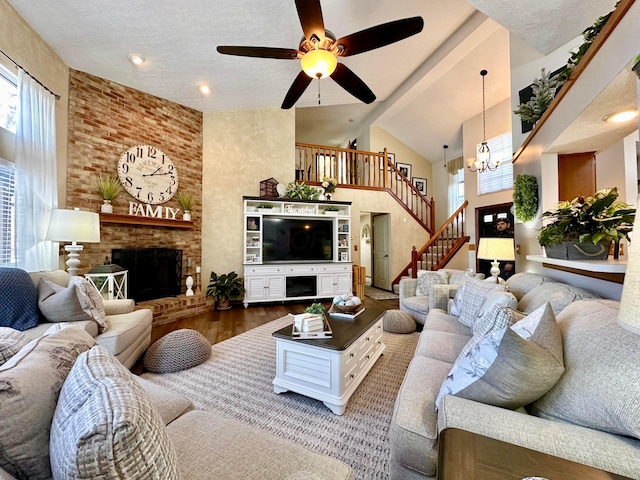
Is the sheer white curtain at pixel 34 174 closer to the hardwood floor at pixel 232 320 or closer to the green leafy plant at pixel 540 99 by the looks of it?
the hardwood floor at pixel 232 320

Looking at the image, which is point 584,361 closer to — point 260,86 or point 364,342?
point 364,342

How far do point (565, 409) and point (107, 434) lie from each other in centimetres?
138

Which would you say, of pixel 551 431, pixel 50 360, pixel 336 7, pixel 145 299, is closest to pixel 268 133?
pixel 336 7

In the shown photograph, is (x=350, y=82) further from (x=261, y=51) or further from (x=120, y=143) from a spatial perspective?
(x=120, y=143)

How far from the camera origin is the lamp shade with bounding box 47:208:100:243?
2.61 metres

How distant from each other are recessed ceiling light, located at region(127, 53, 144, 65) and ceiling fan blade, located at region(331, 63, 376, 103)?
2489 millimetres

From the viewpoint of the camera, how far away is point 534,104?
279 centimetres

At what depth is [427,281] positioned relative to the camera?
365 cm

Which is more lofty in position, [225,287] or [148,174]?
[148,174]

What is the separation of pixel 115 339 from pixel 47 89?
9.49 feet

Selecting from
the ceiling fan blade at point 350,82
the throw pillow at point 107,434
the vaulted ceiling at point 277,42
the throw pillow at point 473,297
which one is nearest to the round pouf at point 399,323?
the throw pillow at point 473,297

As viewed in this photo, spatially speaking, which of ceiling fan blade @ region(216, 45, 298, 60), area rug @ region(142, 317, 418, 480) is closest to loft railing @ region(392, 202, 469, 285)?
area rug @ region(142, 317, 418, 480)

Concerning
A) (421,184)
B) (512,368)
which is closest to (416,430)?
(512,368)

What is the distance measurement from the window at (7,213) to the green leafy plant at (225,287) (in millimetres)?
2482
